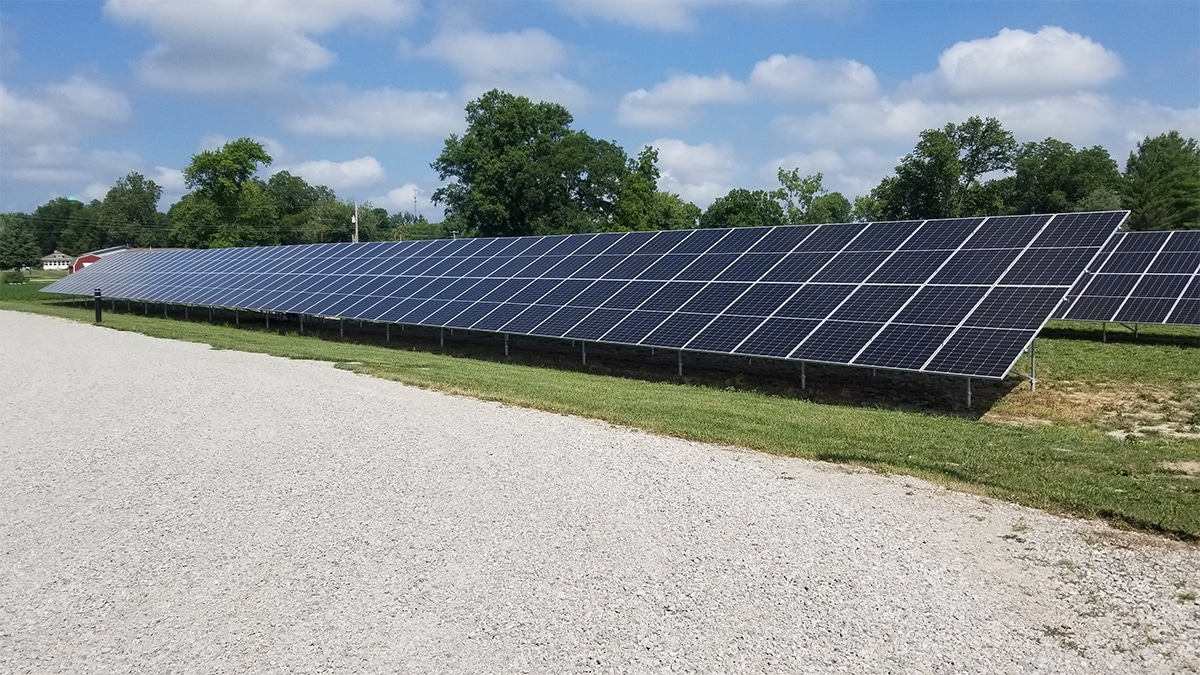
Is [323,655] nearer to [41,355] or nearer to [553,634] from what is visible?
[553,634]

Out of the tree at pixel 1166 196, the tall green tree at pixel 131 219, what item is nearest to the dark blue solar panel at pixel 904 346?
the tree at pixel 1166 196

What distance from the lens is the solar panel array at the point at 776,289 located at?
57.8 feet

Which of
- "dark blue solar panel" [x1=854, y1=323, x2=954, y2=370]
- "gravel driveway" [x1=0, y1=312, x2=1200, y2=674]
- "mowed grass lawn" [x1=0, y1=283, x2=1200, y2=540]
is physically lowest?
"gravel driveway" [x1=0, y1=312, x2=1200, y2=674]

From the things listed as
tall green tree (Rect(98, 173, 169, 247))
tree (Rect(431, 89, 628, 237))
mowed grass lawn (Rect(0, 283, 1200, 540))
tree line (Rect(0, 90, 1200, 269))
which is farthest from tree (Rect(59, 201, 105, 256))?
mowed grass lawn (Rect(0, 283, 1200, 540))

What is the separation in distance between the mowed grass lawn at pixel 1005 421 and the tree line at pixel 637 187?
5036cm

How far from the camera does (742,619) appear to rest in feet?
21.8

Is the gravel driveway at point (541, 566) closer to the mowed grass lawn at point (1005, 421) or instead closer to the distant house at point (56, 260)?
the mowed grass lawn at point (1005, 421)

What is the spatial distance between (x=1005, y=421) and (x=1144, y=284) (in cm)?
1583

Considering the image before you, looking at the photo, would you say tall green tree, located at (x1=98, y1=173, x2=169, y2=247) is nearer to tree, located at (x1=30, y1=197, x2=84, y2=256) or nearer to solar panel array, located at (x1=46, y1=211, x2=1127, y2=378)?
tree, located at (x1=30, y1=197, x2=84, y2=256)

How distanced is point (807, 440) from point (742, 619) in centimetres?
662

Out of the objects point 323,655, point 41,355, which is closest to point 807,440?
point 323,655

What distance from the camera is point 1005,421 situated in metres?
15.8

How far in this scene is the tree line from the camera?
73188 millimetres

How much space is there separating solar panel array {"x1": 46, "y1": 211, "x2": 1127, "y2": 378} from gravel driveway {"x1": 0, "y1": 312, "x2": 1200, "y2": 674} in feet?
22.7
